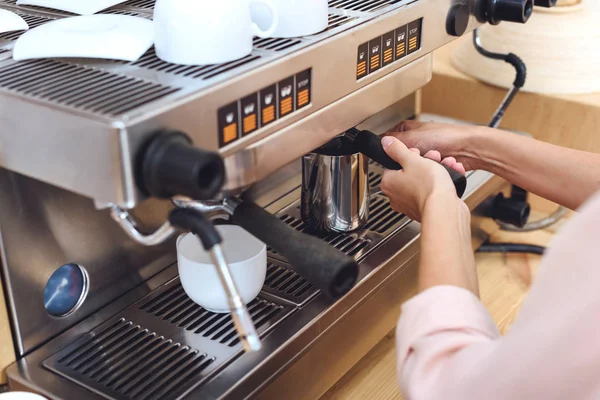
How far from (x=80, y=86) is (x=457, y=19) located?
1.48ft

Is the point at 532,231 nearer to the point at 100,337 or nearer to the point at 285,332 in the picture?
the point at 285,332

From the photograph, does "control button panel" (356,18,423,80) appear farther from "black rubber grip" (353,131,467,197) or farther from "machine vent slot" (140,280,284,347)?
"machine vent slot" (140,280,284,347)

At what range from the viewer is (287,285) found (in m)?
0.80

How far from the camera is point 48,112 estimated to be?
0.52 metres

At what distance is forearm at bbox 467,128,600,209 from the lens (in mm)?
856

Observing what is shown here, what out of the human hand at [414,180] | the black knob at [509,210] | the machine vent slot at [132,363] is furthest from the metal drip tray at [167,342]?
the black knob at [509,210]

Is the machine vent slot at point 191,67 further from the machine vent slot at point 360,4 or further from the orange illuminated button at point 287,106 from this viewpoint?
the machine vent slot at point 360,4

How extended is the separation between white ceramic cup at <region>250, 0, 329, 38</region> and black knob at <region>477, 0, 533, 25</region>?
32 cm

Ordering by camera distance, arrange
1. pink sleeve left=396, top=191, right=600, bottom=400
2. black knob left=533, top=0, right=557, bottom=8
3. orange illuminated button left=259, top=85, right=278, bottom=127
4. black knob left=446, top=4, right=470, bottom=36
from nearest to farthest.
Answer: pink sleeve left=396, top=191, right=600, bottom=400, orange illuminated button left=259, top=85, right=278, bottom=127, black knob left=446, top=4, right=470, bottom=36, black knob left=533, top=0, right=557, bottom=8

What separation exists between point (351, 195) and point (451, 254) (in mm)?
236

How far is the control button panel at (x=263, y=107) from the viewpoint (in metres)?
0.56

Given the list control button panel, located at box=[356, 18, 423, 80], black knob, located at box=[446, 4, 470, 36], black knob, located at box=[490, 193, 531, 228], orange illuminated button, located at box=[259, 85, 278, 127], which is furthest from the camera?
black knob, located at box=[490, 193, 531, 228]

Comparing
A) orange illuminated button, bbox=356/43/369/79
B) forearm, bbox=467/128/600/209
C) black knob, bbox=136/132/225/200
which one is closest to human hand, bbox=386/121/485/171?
forearm, bbox=467/128/600/209

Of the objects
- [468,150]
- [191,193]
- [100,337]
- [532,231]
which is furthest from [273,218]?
[532,231]
